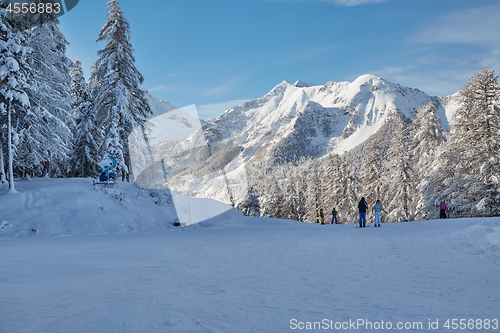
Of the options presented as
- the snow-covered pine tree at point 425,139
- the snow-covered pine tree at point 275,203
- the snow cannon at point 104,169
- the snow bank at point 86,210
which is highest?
the snow-covered pine tree at point 425,139

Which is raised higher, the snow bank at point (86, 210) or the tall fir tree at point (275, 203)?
the snow bank at point (86, 210)

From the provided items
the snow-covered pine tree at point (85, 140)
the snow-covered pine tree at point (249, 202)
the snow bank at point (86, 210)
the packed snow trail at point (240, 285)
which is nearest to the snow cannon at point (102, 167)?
the snow bank at point (86, 210)

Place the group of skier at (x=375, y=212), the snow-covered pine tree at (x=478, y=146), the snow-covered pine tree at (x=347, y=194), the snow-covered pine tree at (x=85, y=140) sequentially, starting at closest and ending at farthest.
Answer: the group of skier at (x=375, y=212)
the snow-covered pine tree at (x=478, y=146)
the snow-covered pine tree at (x=85, y=140)
the snow-covered pine tree at (x=347, y=194)

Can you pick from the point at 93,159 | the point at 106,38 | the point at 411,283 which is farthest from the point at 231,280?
the point at 93,159

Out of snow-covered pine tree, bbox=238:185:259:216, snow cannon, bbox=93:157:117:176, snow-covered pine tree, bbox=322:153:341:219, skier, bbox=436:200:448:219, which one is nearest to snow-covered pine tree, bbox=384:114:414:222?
snow-covered pine tree, bbox=322:153:341:219

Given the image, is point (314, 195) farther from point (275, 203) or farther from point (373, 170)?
point (373, 170)

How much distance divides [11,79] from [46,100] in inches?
204

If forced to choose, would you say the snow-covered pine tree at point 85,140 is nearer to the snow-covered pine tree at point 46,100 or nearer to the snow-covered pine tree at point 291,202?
the snow-covered pine tree at point 46,100

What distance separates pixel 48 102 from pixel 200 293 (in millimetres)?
22429

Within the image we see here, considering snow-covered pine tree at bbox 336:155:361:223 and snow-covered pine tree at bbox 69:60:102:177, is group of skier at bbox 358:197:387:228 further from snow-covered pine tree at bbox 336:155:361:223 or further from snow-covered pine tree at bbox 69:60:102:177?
snow-covered pine tree at bbox 69:60:102:177

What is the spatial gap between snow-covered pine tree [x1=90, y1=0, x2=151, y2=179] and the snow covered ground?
42.1ft

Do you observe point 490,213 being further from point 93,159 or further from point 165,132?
point 93,159

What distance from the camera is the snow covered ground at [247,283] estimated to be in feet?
13.3

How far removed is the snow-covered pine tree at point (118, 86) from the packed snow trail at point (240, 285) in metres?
14.8
